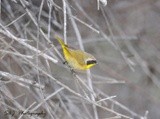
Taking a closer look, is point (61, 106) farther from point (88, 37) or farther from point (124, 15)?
point (124, 15)

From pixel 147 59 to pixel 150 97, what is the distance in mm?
212

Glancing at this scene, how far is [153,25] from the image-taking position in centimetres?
242

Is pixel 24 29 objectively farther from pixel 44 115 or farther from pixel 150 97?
pixel 150 97

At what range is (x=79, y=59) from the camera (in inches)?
45.9

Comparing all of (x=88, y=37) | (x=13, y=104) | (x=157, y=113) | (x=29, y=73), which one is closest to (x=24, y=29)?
(x=29, y=73)

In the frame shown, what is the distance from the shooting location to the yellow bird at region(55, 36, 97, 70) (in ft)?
3.81

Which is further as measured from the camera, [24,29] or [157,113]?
[157,113]

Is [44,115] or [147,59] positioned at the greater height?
[44,115]

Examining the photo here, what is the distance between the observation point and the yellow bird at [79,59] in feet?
3.81

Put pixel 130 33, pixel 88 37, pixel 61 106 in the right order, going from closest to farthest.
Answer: pixel 61 106 → pixel 88 37 → pixel 130 33

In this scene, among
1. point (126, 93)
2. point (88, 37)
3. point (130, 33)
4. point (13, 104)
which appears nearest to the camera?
point (13, 104)

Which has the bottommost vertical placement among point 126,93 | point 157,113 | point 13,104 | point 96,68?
point 157,113

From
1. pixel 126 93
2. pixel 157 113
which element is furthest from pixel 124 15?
pixel 157 113

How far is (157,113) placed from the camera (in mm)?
2514
